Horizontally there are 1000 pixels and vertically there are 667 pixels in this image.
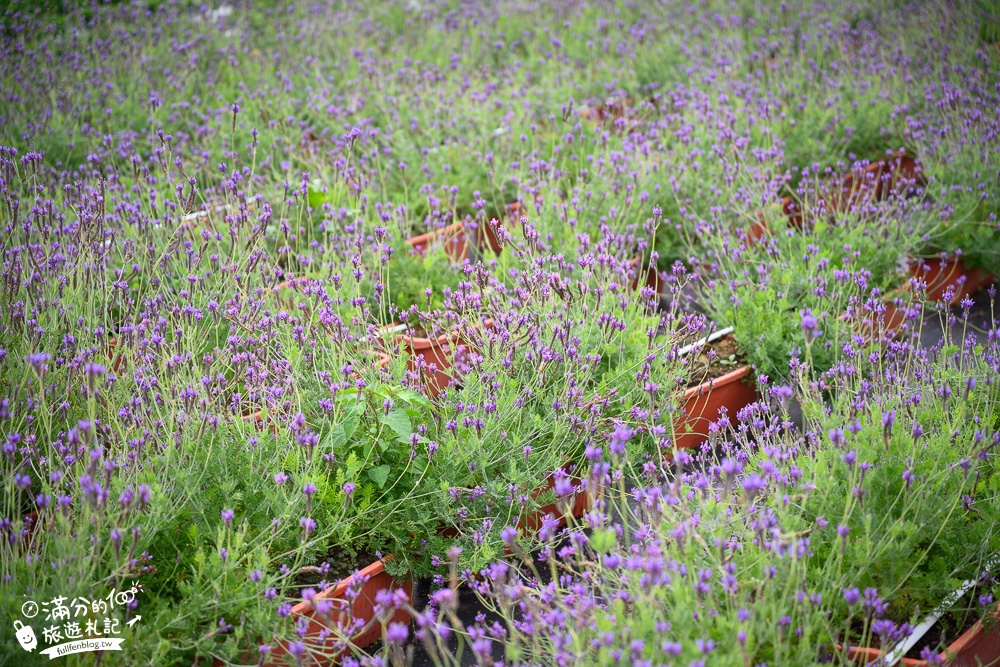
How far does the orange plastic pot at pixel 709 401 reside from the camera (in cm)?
299

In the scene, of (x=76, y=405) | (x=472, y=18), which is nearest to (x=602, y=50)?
(x=472, y=18)

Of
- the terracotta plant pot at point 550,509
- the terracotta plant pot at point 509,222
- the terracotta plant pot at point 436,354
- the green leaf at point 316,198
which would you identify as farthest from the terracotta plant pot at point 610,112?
the terracotta plant pot at point 550,509

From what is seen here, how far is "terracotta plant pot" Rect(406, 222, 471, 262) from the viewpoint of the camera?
370 centimetres

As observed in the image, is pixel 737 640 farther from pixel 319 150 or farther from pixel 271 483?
pixel 319 150

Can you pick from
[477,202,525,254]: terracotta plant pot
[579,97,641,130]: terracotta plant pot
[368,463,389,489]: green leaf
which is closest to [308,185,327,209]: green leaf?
[477,202,525,254]: terracotta plant pot

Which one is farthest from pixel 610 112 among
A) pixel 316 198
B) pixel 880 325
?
pixel 880 325

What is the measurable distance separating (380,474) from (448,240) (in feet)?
5.35

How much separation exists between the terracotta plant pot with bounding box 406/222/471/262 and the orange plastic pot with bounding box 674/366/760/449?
1.17 meters

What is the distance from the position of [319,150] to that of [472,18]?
2.75 metres

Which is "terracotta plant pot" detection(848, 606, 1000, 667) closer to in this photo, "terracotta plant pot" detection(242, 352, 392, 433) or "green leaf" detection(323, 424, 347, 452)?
"green leaf" detection(323, 424, 347, 452)

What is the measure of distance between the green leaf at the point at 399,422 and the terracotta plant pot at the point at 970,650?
→ 124 cm

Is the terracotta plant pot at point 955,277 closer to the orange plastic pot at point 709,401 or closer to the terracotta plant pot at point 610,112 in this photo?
the orange plastic pot at point 709,401

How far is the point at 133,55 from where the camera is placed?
5531 mm

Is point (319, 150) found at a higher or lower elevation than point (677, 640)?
higher
